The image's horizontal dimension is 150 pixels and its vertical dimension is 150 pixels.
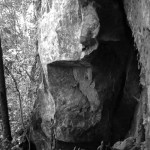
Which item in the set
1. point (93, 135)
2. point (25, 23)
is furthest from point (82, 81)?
point (25, 23)

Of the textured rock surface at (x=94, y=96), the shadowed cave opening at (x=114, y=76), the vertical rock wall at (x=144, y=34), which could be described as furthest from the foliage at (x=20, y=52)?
the vertical rock wall at (x=144, y=34)

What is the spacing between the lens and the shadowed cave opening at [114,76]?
796cm

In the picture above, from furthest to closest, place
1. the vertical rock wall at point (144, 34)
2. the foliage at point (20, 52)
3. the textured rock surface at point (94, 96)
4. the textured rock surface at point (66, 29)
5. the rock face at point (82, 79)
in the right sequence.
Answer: the foliage at point (20, 52) < the textured rock surface at point (94, 96) < the rock face at point (82, 79) < the textured rock surface at point (66, 29) < the vertical rock wall at point (144, 34)

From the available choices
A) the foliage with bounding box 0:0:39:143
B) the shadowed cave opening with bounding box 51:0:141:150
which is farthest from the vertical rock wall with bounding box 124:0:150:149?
the foliage with bounding box 0:0:39:143

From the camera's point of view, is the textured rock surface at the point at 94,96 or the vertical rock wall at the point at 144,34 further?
the textured rock surface at the point at 94,96

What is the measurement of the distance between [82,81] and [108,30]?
195 cm

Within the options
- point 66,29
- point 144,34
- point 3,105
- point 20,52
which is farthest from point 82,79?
point 20,52

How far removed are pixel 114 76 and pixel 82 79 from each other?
1058 millimetres

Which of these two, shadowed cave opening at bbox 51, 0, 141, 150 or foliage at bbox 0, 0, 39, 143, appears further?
foliage at bbox 0, 0, 39, 143

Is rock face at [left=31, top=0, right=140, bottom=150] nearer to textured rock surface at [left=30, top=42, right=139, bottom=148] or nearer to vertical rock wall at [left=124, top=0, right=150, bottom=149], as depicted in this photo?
textured rock surface at [left=30, top=42, right=139, bottom=148]

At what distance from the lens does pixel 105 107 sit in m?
8.87

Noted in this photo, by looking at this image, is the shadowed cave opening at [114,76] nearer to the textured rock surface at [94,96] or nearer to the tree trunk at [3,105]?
the textured rock surface at [94,96]

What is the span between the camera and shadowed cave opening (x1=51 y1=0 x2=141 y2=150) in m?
7.96

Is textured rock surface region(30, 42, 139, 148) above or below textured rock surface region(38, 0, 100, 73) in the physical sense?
below
